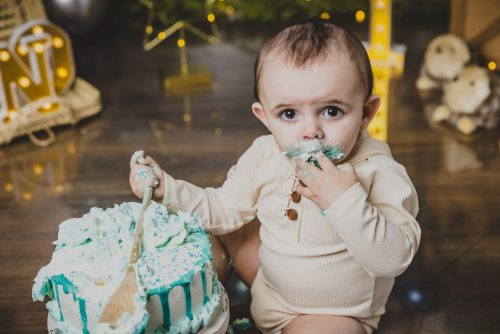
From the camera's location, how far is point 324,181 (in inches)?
40.1

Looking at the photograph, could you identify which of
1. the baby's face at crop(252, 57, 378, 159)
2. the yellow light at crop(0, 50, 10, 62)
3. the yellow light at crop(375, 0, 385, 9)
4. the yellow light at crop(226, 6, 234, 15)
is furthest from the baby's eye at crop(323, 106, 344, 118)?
the yellow light at crop(226, 6, 234, 15)

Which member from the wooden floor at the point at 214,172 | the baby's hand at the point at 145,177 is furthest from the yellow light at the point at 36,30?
the baby's hand at the point at 145,177

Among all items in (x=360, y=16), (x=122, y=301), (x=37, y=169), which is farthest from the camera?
(x=360, y=16)

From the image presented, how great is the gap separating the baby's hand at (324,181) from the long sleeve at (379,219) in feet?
0.04

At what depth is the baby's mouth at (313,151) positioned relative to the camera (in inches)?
40.7

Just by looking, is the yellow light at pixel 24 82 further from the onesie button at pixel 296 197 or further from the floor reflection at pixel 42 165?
the onesie button at pixel 296 197

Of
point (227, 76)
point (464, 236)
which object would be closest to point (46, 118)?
point (227, 76)

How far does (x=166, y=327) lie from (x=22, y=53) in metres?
1.56

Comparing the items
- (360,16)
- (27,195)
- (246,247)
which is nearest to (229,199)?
(246,247)

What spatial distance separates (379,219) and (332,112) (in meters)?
0.19

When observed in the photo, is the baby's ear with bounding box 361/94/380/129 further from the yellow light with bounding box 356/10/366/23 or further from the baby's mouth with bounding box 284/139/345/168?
the yellow light with bounding box 356/10/366/23

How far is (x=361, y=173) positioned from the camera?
1.11m

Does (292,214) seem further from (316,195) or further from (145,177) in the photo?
(145,177)

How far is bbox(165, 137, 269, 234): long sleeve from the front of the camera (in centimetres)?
124
